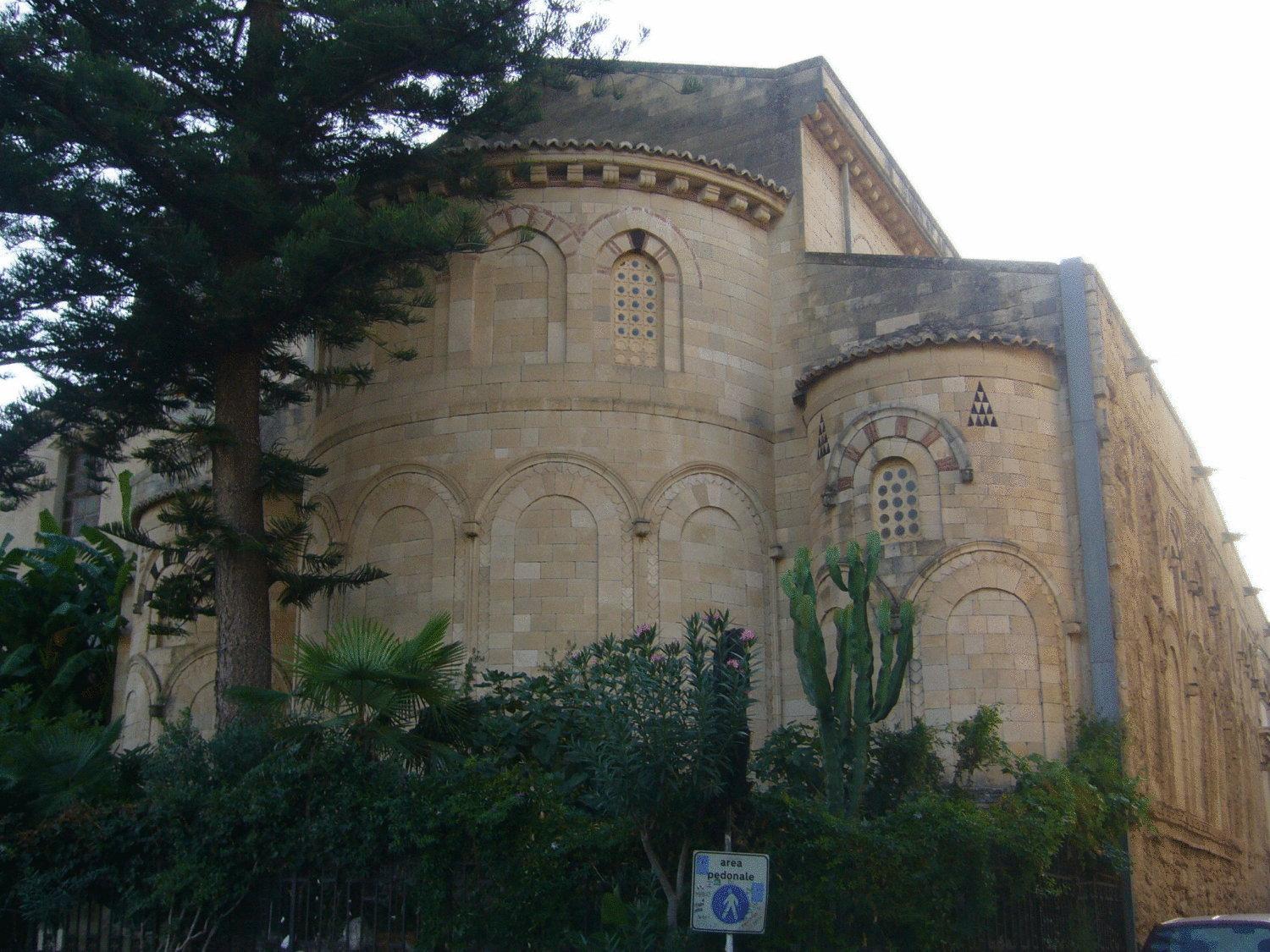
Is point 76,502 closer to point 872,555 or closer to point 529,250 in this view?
point 529,250

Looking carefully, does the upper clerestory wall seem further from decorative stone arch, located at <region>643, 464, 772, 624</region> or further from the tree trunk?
the tree trunk

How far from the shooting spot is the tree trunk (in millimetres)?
16234

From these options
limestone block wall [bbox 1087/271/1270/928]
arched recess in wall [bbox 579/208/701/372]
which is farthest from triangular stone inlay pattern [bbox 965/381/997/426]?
arched recess in wall [bbox 579/208/701/372]

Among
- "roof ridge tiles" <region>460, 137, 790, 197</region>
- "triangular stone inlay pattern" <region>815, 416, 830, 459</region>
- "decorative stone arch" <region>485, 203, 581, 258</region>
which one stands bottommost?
"triangular stone inlay pattern" <region>815, 416, 830, 459</region>

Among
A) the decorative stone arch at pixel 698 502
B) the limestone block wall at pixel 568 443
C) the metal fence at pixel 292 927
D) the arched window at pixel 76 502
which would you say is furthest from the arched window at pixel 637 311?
the arched window at pixel 76 502

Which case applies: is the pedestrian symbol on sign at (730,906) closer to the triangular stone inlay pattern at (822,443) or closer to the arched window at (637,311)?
the triangular stone inlay pattern at (822,443)

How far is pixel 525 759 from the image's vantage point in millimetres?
14164

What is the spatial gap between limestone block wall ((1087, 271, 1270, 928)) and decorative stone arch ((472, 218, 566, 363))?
21.6 ft

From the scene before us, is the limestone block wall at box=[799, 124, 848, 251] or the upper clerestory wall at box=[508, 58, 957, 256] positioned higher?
the upper clerestory wall at box=[508, 58, 957, 256]

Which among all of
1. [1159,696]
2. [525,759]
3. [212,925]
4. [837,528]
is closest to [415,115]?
[837,528]

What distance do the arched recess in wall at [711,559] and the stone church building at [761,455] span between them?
36 millimetres

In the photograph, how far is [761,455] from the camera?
1988cm

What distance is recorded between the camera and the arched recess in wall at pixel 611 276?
19.5 meters

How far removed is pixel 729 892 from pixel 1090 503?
29.6 feet
